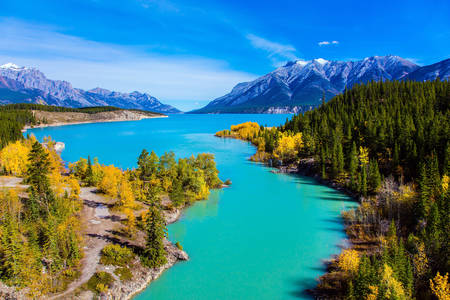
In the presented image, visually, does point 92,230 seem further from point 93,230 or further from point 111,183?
point 111,183

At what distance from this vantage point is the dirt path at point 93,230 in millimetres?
31944

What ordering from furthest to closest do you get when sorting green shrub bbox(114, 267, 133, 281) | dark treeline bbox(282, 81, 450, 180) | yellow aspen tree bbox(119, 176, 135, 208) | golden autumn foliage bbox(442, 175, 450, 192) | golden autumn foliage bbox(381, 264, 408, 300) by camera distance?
dark treeline bbox(282, 81, 450, 180) < yellow aspen tree bbox(119, 176, 135, 208) < golden autumn foliage bbox(442, 175, 450, 192) < green shrub bbox(114, 267, 133, 281) < golden autumn foliage bbox(381, 264, 408, 300)

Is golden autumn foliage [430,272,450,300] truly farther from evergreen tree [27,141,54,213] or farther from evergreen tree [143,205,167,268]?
evergreen tree [27,141,54,213]

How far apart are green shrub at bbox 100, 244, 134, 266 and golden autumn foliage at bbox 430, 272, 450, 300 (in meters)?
33.7

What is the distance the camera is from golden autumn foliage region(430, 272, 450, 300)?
2507 cm

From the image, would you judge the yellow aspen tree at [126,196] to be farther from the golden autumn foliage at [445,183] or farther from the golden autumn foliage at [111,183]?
the golden autumn foliage at [445,183]

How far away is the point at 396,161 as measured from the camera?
233ft

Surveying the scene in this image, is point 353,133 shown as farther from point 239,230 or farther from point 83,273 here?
point 83,273

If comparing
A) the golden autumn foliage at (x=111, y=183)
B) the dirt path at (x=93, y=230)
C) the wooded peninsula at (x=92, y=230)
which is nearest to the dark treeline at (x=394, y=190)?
the wooded peninsula at (x=92, y=230)

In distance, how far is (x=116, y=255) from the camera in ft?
118

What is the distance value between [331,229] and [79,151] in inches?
5031

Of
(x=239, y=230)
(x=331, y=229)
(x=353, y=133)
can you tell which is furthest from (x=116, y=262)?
(x=353, y=133)

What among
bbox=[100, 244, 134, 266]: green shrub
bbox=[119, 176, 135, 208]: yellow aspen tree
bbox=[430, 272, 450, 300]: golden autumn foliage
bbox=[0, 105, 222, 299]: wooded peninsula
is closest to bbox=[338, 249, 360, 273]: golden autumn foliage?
bbox=[430, 272, 450, 300]: golden autumn foliage

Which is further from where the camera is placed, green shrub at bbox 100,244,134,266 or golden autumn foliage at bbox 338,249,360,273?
green shrub at bbox 100,244,134,266
